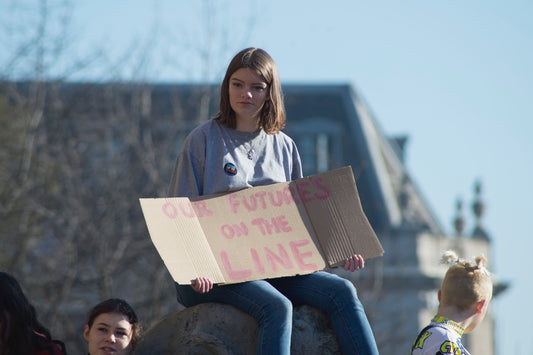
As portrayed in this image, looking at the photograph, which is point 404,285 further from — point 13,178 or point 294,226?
point 294,226

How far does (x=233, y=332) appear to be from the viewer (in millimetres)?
4715

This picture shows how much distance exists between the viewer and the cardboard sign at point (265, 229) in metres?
4.66

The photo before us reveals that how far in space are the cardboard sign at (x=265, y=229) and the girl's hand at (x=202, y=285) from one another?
0.08 ft

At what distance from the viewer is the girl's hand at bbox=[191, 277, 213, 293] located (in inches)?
179

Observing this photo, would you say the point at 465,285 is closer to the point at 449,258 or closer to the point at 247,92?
the point at 449,258

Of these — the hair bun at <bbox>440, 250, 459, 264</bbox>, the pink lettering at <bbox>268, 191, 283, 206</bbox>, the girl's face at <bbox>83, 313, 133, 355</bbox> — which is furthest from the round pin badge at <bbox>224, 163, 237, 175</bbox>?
the hair bun at <bbox>440, 250, 459, 264</bbox>

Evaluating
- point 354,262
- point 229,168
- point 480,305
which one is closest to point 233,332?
point 354,262

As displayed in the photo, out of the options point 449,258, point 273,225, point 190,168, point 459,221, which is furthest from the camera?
point 459,221

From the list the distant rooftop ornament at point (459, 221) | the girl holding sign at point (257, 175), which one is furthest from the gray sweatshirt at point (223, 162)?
the distant rooftop ornament at point (459, 221)

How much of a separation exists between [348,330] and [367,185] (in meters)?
33.5

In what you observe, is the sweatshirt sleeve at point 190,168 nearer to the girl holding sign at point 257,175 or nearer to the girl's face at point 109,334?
the girl holding sign at point 257,175

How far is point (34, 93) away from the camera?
57.0 feet

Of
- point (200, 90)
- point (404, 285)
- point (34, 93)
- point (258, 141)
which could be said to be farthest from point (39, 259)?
point (404, 285)

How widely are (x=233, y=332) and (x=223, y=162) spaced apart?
2.61 ft
